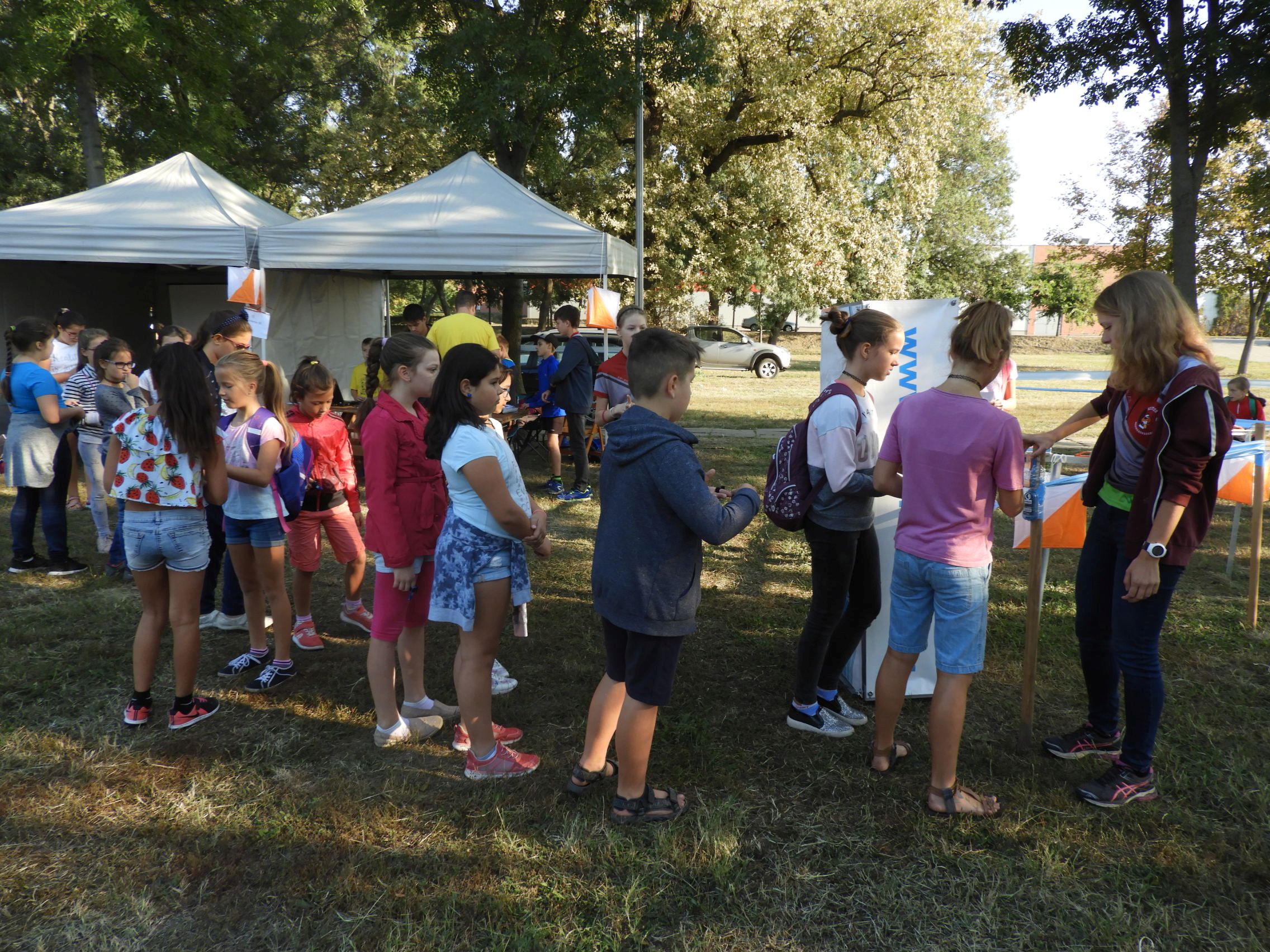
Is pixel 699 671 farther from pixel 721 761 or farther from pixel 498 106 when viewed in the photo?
pixel 498 106

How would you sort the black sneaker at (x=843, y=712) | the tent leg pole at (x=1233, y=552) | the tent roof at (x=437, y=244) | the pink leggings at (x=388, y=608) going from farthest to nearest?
the tent roof at (x=437, y=244) < the tent leg pole at (x=1233, y=552) < the black sneaker at (x=843, y=712) < the pink leggings at (x=388, y=608)

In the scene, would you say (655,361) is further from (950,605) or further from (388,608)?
(388,608)

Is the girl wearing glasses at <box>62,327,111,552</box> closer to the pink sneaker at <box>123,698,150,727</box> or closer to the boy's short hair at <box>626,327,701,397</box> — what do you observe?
the pink sneaker at <box>123,698,150,727</box>

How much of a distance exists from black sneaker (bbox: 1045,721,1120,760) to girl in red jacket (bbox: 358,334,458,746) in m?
2.65

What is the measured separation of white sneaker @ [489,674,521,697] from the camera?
3.90 metres

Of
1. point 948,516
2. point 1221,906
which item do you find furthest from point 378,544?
point 1221,906

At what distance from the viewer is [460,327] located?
764cm

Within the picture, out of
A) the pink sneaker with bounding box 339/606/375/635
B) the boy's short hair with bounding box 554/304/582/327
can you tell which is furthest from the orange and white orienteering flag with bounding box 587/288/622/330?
the pink sneaker with bounding box 339/606/375/635

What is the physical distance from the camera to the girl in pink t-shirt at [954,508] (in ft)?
8.63

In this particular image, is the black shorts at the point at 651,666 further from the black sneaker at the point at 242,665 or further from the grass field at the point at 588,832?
the black sneaker at the point at 242,665

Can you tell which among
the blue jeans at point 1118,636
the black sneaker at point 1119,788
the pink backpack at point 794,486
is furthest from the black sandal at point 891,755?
the pink backpack at point 794,486

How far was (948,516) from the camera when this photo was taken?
8.79ft

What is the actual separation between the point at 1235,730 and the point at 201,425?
4.48m

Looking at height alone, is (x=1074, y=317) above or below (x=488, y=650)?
above
